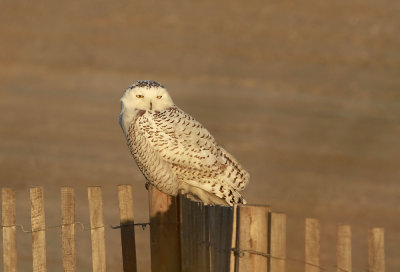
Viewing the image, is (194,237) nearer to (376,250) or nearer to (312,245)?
(312,245)

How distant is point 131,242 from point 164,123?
29.2 inches

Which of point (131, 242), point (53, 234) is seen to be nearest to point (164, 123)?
point (131, 242)

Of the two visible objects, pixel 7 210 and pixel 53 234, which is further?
pixel 53 234

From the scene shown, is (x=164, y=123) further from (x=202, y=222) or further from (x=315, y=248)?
(x=315, y=248)

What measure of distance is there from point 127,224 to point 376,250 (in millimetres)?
1821

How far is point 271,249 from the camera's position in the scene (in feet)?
10.2

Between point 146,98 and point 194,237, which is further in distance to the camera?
point 146,98

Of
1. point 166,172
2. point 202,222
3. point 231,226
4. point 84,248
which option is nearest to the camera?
point 231,226

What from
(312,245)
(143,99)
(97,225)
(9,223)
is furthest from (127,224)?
(312,245)

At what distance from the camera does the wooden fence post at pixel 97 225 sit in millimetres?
4270

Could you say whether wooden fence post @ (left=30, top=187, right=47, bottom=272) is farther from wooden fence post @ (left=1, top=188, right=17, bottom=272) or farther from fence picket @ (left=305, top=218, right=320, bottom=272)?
fence picket @ (left=305, top=218, right=320, bottom=272)

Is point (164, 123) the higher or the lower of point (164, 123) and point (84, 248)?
the higher

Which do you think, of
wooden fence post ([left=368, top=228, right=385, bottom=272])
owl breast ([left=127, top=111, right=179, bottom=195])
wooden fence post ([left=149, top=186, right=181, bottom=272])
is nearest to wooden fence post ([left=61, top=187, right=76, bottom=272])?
wooden fence post ([left=149, top=186, right=181, bottom=272])

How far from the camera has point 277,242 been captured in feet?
10.1
